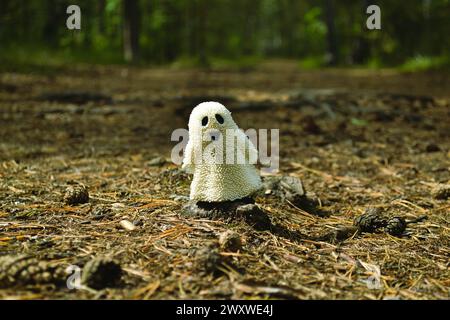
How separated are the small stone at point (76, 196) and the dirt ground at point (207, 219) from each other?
4 centimetres

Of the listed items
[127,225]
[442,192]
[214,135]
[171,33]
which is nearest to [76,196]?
[127,225]

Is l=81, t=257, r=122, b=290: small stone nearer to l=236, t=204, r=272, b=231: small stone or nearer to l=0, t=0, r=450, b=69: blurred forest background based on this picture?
l=236, t=204, r=272, b=231: small stone

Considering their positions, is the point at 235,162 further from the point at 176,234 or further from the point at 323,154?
the point at 323,154

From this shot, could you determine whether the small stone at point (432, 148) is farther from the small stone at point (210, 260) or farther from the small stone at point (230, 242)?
the small stone at point (210, 260)

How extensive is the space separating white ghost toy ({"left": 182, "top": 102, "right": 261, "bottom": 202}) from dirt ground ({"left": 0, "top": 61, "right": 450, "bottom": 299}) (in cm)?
17

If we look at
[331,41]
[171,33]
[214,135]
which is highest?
[171,33]

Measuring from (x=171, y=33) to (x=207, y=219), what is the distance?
18112 mm

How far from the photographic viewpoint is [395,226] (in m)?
2.63

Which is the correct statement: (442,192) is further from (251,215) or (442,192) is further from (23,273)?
(23,273)

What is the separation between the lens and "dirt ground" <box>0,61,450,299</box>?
1952 mm

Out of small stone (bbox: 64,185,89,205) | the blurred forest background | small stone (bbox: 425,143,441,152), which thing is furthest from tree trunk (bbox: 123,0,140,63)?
small stone (bbox: 64,185,89,205)

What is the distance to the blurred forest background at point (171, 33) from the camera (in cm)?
1384

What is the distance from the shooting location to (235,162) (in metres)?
2.44

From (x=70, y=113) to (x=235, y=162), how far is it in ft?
13.1
